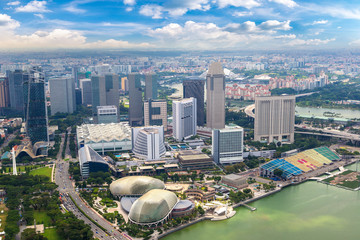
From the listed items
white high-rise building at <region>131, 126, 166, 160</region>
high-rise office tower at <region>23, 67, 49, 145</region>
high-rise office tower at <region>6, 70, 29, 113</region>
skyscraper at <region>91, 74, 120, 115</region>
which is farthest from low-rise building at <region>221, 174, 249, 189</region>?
high-rise office tower at <region>6, 70, 29, 113</region>

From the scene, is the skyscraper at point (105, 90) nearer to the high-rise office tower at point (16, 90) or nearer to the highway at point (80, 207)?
the high-rise office tower at point (16, 90)

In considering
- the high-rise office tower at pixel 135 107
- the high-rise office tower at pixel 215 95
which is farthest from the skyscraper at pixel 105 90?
the high-rise office tower at pixel 215 95

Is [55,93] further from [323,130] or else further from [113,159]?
[323,130]

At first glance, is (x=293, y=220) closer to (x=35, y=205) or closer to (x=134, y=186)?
(x=134, y=186)

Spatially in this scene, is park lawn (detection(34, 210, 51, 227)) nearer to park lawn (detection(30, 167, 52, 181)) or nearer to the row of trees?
the row of trees

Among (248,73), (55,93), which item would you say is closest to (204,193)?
(55,93)

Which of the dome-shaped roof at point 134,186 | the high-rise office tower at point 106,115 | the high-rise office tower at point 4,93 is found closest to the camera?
the dome-shaped roof at point 134,186

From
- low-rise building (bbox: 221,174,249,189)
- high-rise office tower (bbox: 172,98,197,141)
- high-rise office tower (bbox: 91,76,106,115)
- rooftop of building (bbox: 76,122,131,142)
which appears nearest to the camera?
low-rise building (bbox: 221,174,249,189)

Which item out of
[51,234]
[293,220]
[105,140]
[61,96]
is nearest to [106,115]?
[105,140]
